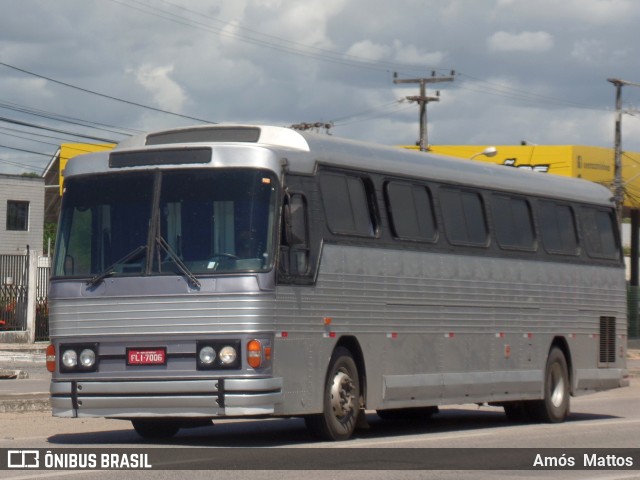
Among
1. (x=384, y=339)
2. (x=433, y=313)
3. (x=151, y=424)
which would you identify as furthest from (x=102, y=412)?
(x=433, y=313)

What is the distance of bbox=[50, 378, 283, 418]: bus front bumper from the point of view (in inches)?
538

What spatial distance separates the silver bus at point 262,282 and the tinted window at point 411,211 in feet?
0.08

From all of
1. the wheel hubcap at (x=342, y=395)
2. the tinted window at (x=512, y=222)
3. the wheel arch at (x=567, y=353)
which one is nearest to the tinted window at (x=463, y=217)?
the tinted window at (x=512, y=222)

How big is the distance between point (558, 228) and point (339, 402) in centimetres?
683

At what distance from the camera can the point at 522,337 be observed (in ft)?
64.0

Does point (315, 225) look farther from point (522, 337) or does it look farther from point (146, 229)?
point (522, 337)

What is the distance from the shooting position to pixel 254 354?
13.8 metres

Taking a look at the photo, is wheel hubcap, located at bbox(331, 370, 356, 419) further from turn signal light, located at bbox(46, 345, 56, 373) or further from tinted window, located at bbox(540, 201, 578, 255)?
tinted window, located at bbox(540, 201, 578, 255)

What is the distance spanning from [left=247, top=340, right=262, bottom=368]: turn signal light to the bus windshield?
747 mm

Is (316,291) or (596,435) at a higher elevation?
(316,291)

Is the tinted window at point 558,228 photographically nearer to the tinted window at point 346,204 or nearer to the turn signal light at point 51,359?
the tinted window at point 346,204

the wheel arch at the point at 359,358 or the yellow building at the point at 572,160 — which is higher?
the yellow building at the point at 572,160

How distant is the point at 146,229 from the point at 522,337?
7.13 metres

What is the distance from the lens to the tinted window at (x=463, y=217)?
17922 millimetres
